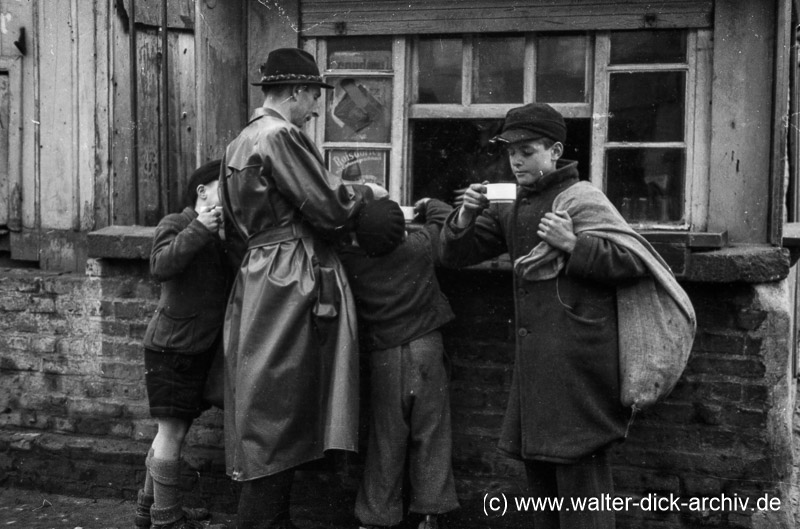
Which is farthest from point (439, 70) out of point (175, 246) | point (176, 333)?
point (176, 333)

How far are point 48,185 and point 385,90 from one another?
7.09ft

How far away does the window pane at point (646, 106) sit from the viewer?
4453 millimetres

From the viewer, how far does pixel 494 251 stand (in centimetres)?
393

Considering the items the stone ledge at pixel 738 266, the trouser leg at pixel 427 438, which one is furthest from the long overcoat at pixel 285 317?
the stone ledge at pixel 738 266

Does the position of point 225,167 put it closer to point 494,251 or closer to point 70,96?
point 494,251

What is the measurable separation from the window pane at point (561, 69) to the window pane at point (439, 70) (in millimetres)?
421

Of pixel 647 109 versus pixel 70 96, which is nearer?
pixel 647 109

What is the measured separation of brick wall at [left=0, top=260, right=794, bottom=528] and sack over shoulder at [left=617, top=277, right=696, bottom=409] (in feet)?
2.69

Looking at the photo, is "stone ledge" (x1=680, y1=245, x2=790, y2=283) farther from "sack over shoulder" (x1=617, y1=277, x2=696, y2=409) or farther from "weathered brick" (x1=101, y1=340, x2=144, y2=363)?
"weathered brick" (x1=101, y1=340, x2=144, y2=363)

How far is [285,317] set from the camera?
377 centimetres

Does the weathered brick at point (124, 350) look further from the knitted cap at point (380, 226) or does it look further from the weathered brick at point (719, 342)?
→ the weathered brick at point (719, 342)

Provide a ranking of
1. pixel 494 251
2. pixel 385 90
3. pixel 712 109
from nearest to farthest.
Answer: pixel 494 251 < pixel 712 109 < pixel 385 90

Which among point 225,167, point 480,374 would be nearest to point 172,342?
point 225,167

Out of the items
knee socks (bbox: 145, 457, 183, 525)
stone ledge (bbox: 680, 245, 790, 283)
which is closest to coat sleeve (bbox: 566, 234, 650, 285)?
stone ledge (bbox: 680, 245, 790, 283)
